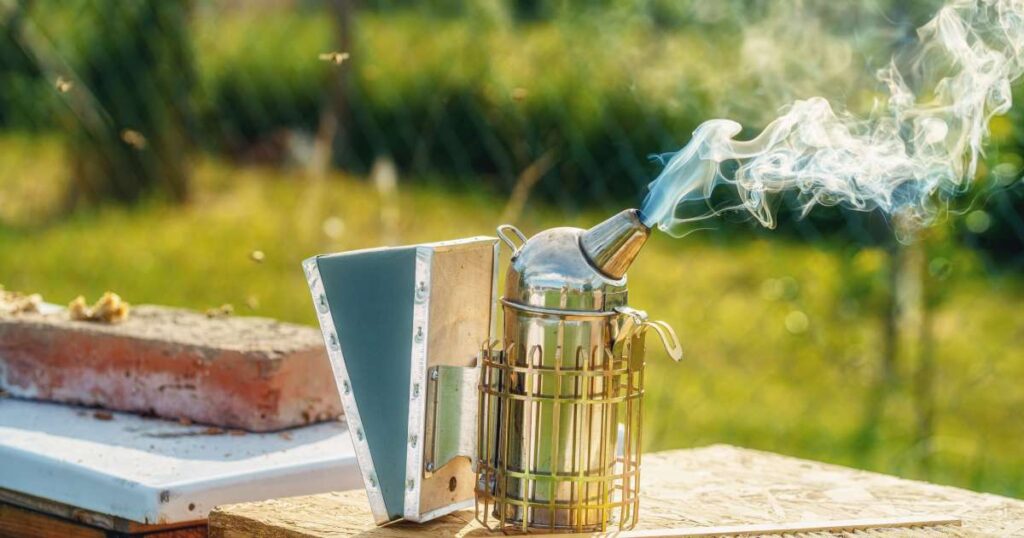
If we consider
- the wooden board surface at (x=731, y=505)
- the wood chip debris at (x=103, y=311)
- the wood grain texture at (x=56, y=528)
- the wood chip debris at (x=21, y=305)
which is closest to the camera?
the wooden board surface at (x=731, y=505)

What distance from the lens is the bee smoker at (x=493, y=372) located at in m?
1.61

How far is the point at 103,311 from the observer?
2348 mm

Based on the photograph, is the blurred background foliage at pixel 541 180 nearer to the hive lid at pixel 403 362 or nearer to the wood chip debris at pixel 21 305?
the wood chip debris at pixel 21 305

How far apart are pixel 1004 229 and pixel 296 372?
79.9 inches

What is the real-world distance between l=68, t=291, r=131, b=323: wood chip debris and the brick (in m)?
0.02

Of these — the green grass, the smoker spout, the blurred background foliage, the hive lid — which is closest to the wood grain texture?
the hive lid

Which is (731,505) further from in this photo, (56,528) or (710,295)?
(710,295)

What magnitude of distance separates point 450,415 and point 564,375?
17cm

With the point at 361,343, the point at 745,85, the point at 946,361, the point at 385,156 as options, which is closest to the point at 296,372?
the point at 361,343

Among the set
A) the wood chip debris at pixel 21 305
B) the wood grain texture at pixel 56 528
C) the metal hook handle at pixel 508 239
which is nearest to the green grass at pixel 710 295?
the wood chip debris at pixel 21 305

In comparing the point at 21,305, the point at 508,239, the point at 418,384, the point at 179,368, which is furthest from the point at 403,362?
the point at 21,305

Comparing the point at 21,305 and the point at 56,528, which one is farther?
the point at 21,305

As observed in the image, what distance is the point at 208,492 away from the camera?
1.89 m

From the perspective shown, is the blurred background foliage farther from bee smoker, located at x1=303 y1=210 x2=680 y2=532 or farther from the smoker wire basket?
the smoker wire basket
